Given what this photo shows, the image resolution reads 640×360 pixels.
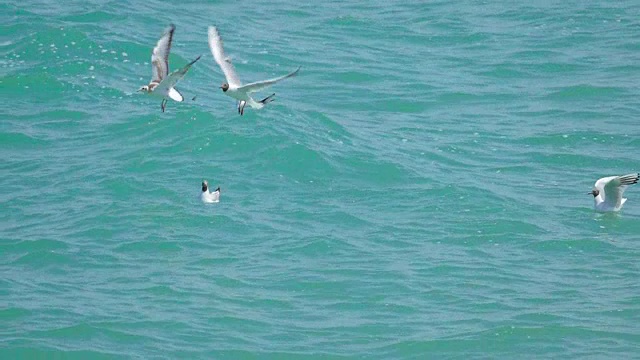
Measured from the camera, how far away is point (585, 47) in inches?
1219

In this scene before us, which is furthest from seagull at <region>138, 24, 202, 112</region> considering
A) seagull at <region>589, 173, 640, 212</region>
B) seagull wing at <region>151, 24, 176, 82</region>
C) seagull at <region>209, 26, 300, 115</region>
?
seagull at <region>589, 173, 640, 212</region>

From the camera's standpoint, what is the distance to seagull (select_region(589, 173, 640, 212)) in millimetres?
20312

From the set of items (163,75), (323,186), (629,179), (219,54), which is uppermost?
(219,54)

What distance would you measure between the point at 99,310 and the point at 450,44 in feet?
56.2

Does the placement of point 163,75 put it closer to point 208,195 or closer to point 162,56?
point 162,56

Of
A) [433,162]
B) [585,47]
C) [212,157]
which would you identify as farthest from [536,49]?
[212,157]

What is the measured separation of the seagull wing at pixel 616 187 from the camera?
801 inches

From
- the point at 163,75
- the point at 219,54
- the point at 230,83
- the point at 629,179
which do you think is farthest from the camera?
the point at 629,179

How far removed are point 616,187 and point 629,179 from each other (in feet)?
0.90

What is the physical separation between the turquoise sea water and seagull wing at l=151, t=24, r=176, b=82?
291cm

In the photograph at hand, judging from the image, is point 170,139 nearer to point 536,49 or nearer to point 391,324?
point 391,324

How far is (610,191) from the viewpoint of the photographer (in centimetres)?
2039

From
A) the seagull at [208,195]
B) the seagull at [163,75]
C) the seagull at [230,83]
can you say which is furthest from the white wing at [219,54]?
the seagull at [208,195]

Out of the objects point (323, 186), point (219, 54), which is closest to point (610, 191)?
point (323, 186)
